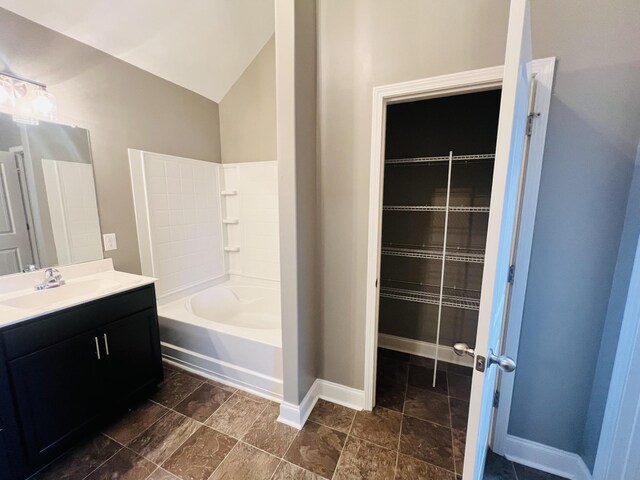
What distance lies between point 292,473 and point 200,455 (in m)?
0.54

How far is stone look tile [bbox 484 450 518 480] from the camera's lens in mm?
1380

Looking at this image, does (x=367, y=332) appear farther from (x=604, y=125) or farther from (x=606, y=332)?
(x=604, y=125)

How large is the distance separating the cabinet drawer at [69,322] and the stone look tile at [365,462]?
5.15 feet

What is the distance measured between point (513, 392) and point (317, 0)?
2.49 m

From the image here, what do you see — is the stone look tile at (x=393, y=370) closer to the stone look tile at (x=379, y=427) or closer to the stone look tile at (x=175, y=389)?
the stone look tile at (x=379, y=427)

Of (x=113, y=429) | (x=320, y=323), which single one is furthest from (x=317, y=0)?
(x=113, y=429)

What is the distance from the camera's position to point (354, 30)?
4.90ft

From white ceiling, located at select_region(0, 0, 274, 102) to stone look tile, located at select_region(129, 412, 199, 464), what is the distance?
2.66 metres

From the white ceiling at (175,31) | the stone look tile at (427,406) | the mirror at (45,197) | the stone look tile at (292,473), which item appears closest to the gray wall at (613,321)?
the stone look tile at (427,406)

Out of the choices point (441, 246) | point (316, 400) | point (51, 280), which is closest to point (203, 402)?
point (316, 400)

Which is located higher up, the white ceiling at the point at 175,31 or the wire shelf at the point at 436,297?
the white ceiling at the point at 175,31

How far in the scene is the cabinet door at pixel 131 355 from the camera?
1604 mm

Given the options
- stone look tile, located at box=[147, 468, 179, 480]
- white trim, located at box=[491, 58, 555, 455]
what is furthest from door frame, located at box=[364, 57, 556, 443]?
stone look tile, located at box=[147, 468, 179, 480]

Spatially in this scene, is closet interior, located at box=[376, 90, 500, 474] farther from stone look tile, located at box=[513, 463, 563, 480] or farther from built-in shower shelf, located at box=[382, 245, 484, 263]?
stone look tile, located at box=[513, 463, 563, 480]
